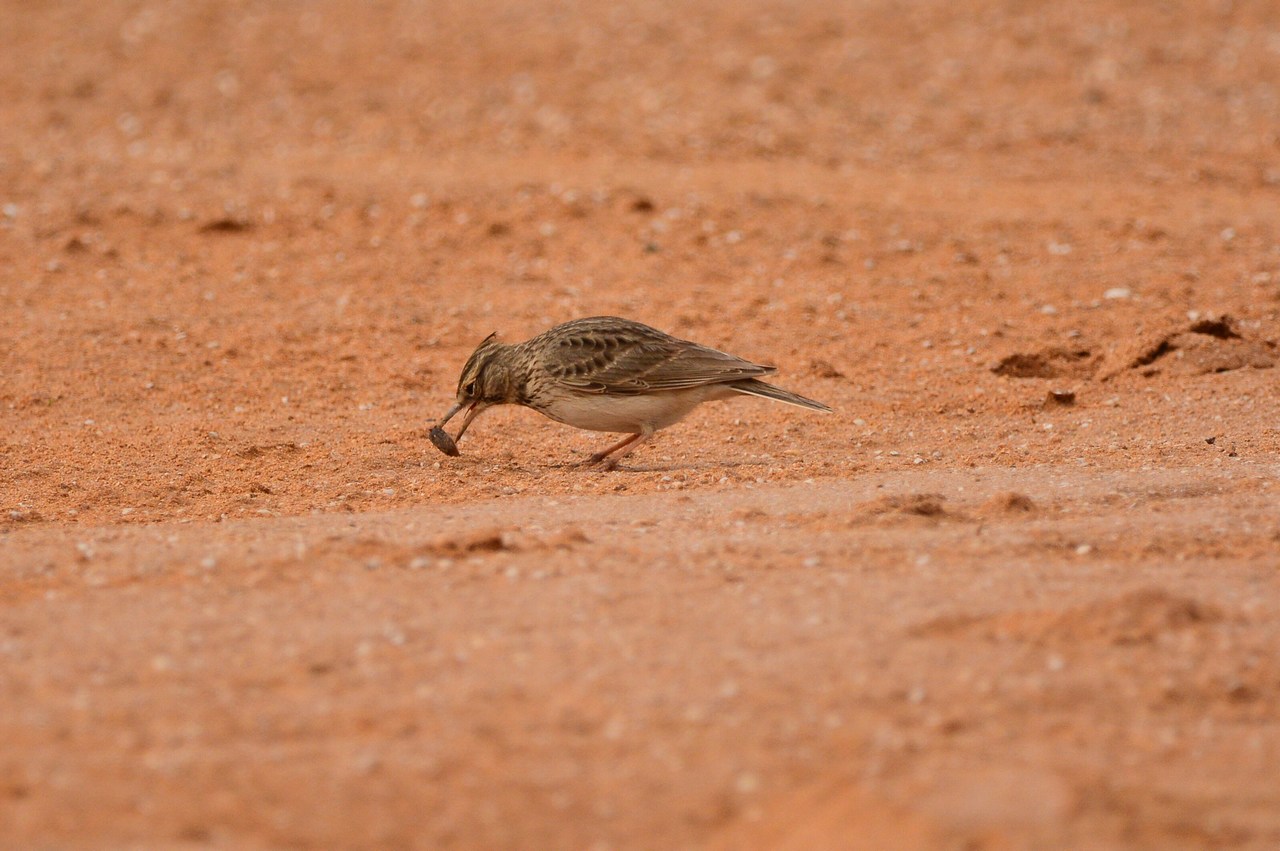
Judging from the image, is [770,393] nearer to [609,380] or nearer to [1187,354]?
[609,380]

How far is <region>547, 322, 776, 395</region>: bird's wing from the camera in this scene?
8.95 meters

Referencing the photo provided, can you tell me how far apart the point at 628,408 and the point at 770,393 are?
31.4 inches

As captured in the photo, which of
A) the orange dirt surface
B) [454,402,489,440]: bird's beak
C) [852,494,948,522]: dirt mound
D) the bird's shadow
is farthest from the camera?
[454,402,489,440]: bird's beak

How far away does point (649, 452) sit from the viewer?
32.2 ft

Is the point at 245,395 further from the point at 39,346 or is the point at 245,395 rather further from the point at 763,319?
the point at 763,319

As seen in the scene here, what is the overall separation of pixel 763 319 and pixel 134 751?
25.7 feet

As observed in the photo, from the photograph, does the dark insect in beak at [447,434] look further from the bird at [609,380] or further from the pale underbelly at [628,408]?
the pale underbelly at [628,408]

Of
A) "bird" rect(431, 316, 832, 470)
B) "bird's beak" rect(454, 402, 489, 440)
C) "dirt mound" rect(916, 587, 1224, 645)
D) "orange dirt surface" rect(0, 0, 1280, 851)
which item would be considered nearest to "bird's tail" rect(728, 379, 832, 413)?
"bird" rect(431, 316, 832, 470)

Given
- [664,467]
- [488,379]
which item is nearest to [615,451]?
[664,467]

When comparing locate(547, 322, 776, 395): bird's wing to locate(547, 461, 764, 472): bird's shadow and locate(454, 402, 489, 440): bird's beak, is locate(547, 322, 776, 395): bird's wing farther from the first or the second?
locate(454, 402, 489, 440): bird's beak

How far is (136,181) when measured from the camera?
15.7 metres

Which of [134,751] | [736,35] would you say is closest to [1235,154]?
[736,35]

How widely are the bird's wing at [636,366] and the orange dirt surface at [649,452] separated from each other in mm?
518

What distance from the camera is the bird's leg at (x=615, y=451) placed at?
30.4 feet
